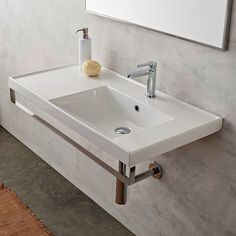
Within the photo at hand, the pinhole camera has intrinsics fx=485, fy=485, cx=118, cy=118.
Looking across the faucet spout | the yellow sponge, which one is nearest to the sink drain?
the faucet spout

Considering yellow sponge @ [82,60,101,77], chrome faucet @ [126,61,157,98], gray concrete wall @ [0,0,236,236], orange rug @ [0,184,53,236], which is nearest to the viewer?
gray concrete wall @ [0,0,236,236]

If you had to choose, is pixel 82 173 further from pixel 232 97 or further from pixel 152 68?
pixel 232 97

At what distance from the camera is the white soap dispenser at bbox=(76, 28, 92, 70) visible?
8.03 feet

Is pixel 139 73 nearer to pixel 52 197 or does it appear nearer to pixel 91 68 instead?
pixel 91 68

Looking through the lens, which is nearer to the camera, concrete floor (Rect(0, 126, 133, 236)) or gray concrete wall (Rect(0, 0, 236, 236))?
gray concrete wall (Rect(0, 0, 236, 236))

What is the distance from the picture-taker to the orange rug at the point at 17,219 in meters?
2.66

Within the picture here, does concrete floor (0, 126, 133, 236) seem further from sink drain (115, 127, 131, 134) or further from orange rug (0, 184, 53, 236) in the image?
sink drain (115, 127, 131, 134)

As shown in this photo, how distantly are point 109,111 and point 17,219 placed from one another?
928 mm

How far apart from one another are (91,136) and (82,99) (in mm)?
402

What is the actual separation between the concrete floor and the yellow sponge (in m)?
0.87

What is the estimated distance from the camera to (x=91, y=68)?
7.84 ft

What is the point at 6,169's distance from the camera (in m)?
3.26

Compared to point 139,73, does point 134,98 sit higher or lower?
lower

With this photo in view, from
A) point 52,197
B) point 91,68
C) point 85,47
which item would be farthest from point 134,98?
point 52,197
